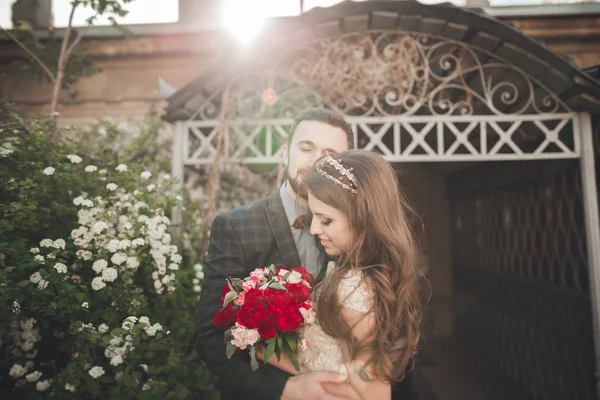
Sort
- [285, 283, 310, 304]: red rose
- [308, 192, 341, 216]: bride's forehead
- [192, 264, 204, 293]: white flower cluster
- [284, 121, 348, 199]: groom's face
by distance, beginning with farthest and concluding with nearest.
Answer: [192, 264, 204, 293]: white flower cluster → [284, 121, 348, 199]: groom's face → [308, 192, 341, 216]: bride's forehead → [285, 283, 310, 304]: red rose

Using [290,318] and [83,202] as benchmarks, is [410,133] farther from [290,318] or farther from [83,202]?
[83,202]

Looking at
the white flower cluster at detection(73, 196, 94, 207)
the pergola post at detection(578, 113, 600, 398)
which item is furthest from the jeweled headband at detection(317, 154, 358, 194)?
the pergola post at detection(578, 113, 600, 398)

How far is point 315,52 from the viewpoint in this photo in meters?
4.05

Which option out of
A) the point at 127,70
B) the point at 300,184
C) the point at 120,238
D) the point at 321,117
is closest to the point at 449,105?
the point at 321,117

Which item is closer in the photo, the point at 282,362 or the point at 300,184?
the point at 282,362

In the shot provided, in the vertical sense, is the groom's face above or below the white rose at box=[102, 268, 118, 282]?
above

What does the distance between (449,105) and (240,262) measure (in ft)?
9.89

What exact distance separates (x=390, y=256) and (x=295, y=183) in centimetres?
79

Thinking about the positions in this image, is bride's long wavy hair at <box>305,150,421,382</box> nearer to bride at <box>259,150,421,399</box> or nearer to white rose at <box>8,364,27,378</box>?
bride at <box>259,150,421,399</box>

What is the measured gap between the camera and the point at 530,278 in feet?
19.2

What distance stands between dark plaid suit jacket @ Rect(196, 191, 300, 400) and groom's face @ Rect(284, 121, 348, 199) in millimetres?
205

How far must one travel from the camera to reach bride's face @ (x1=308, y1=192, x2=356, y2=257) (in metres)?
2.03

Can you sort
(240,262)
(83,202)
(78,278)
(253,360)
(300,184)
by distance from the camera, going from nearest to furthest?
1. (253,360)
2. (240,262)
3. (300,184)
4. (78,278)
5. (83,202)

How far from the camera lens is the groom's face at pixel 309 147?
242 cm
